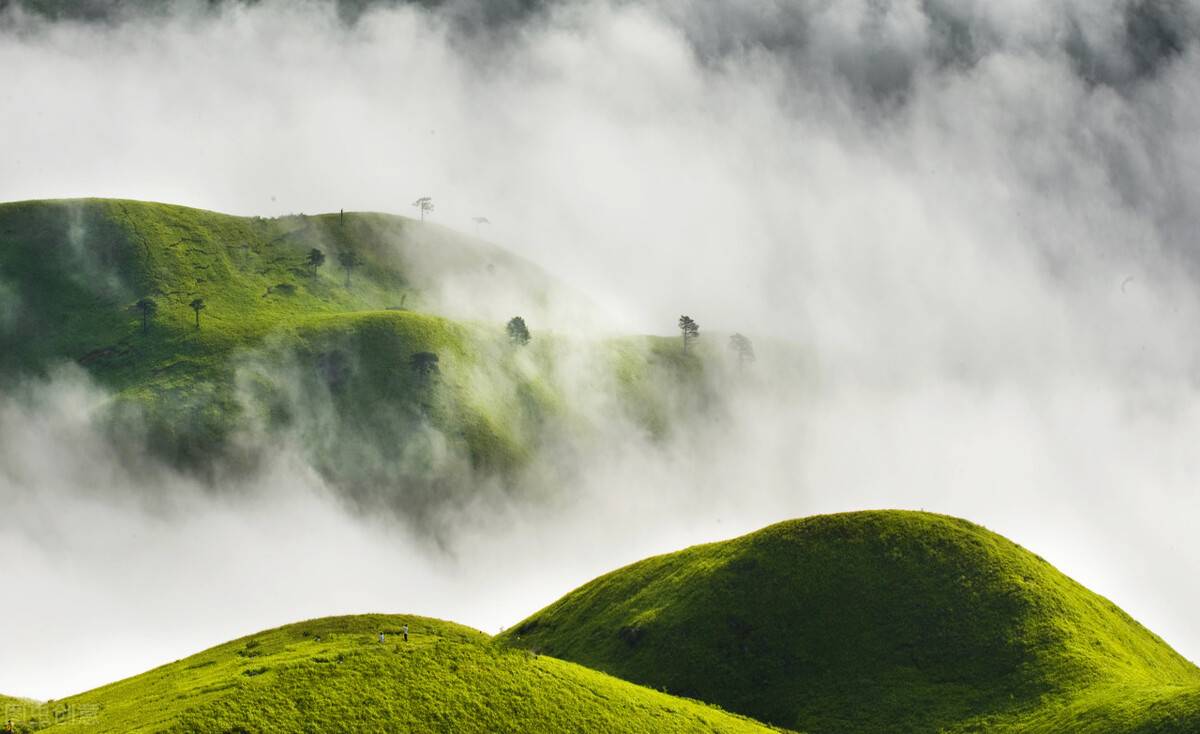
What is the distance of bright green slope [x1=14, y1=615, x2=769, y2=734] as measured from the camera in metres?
66.2

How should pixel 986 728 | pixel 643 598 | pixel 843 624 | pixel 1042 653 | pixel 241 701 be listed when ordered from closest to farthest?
pixel 241 701 < pixel 986 728 < pixel 1042 653 < pixel 843 624 < pixel 643 598

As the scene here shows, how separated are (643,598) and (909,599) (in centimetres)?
3517

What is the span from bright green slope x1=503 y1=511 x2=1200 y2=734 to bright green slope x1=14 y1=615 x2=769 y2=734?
17104 millimetres

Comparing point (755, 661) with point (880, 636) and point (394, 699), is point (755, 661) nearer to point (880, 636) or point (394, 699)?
point (880, 636)

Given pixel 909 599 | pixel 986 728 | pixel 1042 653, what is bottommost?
pixel 986 728

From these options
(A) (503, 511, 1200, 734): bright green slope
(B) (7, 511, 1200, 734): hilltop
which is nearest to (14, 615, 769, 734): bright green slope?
(B) (7, 511, 1200, 734): hilltop

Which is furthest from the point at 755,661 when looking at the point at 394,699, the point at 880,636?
the point at 394,699

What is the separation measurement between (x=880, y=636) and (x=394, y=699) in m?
61.1

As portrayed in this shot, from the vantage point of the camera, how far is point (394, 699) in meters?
69.9

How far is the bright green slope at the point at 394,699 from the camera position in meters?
66.2

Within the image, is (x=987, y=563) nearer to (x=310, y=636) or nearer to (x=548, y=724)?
(x=548, y=724)

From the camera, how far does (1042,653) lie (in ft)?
332

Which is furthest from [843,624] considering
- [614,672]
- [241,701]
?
[241,701]

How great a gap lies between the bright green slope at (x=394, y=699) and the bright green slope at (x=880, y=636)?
17.1 metres
